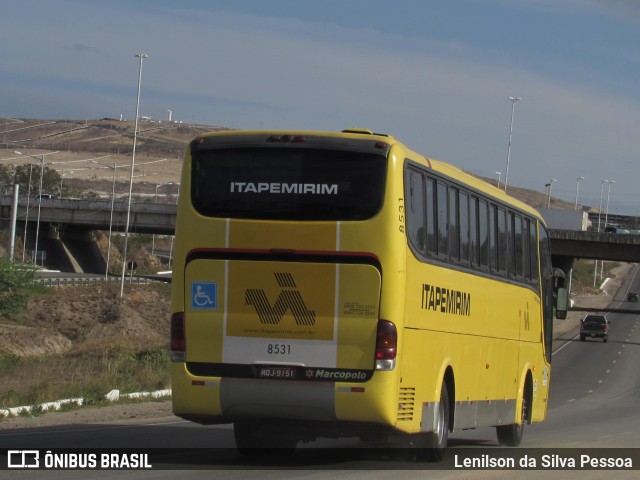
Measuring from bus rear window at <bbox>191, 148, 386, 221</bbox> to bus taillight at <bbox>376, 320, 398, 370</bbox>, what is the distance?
4.07 ft

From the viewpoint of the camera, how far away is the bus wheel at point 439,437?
13719mm

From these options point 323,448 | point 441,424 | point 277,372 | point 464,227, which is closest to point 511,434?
point 323,448

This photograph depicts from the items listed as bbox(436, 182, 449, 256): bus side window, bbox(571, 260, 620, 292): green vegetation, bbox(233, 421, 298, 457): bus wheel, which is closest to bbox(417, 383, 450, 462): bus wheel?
bbox(233, 421, 298, 457): bus wheel

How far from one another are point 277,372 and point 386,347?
1.24 m

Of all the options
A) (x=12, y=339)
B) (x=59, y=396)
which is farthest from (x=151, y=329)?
(x=59, y=396)

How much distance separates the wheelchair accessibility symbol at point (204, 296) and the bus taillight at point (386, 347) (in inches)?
75.1

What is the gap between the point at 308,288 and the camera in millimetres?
12328

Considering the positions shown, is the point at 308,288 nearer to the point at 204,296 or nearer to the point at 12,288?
the point at 204,296

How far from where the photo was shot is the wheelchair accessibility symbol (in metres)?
12.6

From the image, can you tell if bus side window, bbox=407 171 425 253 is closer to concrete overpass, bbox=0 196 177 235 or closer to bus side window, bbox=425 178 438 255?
bus side window, bbox=425 178 438 255

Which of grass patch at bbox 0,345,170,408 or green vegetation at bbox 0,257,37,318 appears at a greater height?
grass patch at bbox 0,345,170,408

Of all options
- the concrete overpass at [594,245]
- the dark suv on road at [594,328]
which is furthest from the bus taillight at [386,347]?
the concrete overpass at [594,245]

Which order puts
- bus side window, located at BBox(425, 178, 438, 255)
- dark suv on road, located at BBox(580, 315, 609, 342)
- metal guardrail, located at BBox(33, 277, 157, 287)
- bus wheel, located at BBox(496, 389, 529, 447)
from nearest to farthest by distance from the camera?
1. bus side window, located at BBox(425, 178, 438, 255)
2. bus wheel, located at BBox(496, 389, 529, 447)
3. dark suv on road, located at BBox(580, 315, 609, 342)
4. metal guardrail, located at BBox(33, 277, 157, 287)

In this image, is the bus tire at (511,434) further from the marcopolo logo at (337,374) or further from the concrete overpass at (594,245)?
the concrete overpass at (594,245)
